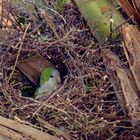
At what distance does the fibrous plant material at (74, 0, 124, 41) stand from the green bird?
0.78 feet

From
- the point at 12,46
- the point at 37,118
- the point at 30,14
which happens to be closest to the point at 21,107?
the point at 37,118

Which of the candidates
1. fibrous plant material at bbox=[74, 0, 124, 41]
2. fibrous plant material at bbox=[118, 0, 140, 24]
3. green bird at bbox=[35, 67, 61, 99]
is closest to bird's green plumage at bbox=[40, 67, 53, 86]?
green bird at bbox=[35, 67, 61, 99]

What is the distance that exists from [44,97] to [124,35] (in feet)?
1.29

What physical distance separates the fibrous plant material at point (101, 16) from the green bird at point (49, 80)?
236mm

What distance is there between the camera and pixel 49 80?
1.78 meters

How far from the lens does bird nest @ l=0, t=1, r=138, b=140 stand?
1541mm

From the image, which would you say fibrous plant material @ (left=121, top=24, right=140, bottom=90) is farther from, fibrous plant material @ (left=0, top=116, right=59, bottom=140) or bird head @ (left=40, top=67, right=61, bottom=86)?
fibrous plant material @ (left=0, top=116, right=59, bottom=140)

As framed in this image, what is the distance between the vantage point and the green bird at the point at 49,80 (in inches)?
69.4

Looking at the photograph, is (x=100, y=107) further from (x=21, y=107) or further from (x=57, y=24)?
(x=57, y=24)

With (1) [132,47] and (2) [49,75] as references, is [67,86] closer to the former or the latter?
(2) [49,75]

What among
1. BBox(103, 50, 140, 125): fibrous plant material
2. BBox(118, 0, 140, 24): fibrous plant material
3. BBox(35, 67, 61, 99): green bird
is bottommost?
BBox(103, 50, 140, 125): fibrous plant material

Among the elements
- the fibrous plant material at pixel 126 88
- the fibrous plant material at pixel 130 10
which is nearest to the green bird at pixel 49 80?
the fibrous plant material at pixel 126 88

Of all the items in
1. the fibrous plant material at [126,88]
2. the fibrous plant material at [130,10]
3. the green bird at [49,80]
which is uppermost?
the fibrous plant material at [130,10]

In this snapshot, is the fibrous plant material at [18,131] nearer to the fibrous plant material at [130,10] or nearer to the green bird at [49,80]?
the green bird at [49,80]
